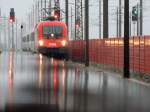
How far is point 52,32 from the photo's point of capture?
53.1m

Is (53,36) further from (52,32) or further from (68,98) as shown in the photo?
(68,98)

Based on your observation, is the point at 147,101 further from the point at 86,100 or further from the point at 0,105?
the point at 0,105

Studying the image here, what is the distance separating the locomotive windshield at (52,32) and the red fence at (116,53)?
20.9 feet

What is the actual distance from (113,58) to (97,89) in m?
14.9

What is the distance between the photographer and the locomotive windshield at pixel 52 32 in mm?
52688

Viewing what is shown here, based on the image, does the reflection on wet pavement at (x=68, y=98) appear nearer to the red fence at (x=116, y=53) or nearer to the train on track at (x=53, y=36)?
the red fence at (x=116, y=53)

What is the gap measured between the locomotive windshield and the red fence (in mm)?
6376

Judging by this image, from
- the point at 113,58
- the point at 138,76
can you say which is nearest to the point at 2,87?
the point at 138,76

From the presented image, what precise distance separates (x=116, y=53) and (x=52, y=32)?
22496 millimetres

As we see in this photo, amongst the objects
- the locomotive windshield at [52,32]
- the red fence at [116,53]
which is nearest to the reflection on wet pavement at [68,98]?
the red fence at [116,53]

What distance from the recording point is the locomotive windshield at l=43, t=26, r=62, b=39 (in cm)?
5269

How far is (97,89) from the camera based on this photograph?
55.9 feet

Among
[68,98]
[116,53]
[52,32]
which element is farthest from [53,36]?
[68,98]

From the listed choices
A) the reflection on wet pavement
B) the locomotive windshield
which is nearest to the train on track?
the locomotive windshield
